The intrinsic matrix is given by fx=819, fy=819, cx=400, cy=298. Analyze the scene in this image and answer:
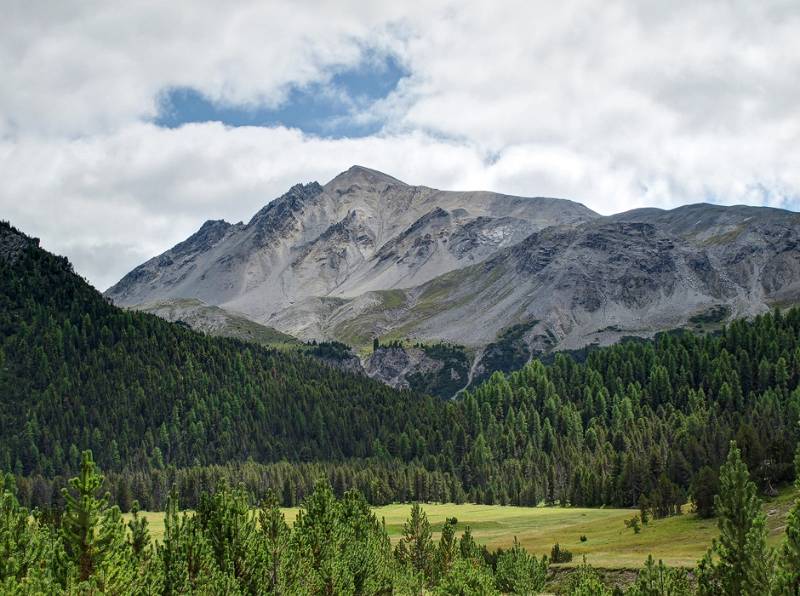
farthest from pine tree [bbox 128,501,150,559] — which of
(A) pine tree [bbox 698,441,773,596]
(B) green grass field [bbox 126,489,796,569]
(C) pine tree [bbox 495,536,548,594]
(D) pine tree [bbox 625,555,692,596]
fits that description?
(B) green grass field [bbox 126,489,796,569]

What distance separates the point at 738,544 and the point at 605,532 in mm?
89992

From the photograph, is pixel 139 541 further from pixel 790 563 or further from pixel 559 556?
pixel 559 556

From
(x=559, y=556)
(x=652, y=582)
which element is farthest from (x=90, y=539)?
(x=559, y=556)

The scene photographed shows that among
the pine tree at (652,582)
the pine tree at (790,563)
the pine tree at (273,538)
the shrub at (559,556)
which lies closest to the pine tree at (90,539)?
the pine tree at (273,538)

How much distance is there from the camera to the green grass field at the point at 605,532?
363 feet

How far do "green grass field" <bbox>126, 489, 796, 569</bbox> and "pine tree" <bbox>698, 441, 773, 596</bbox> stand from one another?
123 ft

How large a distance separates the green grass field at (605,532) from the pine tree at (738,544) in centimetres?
3753

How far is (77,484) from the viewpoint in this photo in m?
48.0

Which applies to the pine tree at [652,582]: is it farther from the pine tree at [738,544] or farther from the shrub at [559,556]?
the shrub at [559,556]

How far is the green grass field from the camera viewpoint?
110494mm

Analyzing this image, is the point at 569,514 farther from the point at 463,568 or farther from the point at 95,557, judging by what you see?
the point at 95,557

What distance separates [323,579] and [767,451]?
3881 inches

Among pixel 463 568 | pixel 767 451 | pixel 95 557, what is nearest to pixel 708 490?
pixel 767 451

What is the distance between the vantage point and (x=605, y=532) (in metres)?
146
